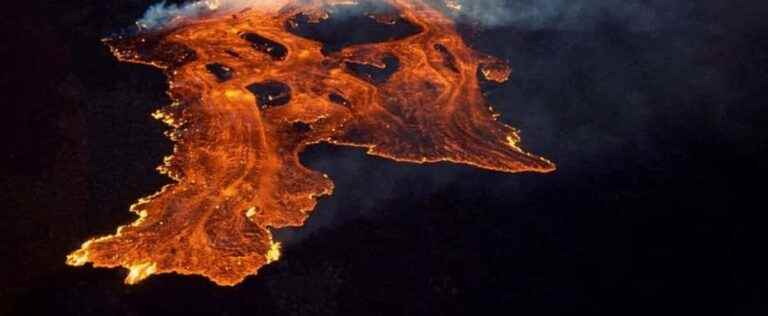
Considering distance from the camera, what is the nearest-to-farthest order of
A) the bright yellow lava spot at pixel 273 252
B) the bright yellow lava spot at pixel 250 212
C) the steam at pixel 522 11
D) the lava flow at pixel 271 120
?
the bright yellow lava spot at pixel 273 252
the lava flow at pixel 271 120
the bright yellow lava spot at pixel 250 212
the steam at pixel 522 11

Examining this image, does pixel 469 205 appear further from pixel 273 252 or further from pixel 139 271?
pixel 139 271

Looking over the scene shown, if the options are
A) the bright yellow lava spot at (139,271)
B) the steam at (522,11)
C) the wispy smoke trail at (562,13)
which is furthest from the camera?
the wispy smoke trail at (562,13)

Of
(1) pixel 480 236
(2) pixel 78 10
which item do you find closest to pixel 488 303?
(1) pixel 480 236

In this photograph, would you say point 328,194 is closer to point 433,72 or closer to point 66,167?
point 66,167

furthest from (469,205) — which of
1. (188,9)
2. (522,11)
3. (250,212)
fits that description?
(188,9)

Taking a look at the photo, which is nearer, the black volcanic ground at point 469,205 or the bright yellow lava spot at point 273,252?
the black volcanic ground at point 469,205

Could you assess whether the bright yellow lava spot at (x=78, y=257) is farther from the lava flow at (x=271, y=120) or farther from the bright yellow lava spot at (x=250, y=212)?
the bright yellow lava spot at (x=250, y=212)

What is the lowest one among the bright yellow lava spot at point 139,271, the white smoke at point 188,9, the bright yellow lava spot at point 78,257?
the bright yellow lava spot at point 78,257

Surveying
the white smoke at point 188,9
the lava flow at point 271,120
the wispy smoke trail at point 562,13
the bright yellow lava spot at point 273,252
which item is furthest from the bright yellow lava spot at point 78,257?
the wispy smoke trail at point 562,13
